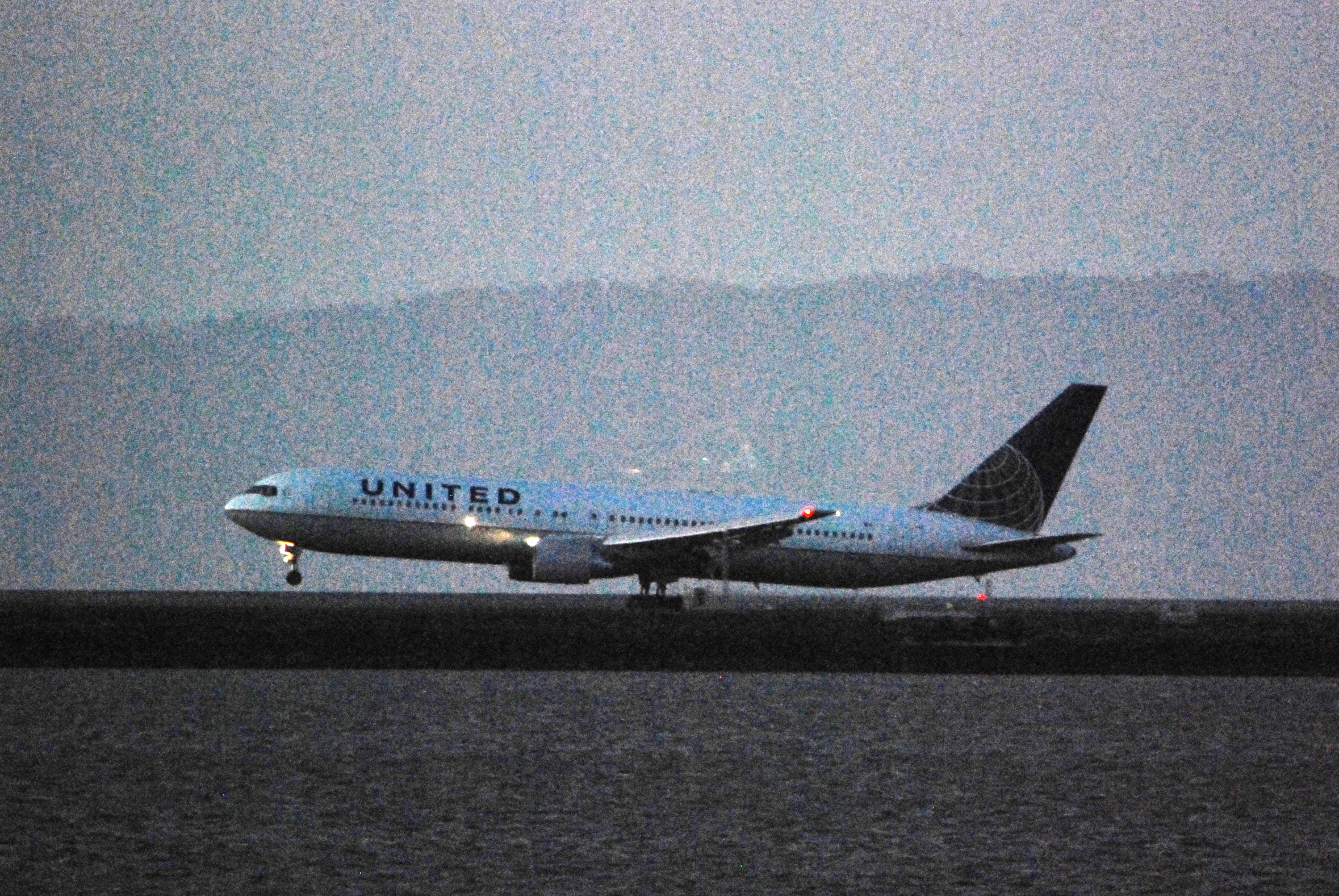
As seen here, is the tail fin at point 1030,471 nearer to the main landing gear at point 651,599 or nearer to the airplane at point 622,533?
the airplane at point 622,533

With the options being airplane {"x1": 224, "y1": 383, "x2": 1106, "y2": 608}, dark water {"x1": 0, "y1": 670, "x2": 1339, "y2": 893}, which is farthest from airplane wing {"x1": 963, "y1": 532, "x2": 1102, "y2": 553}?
dark water {"x1": 0, "y1": 670, "x2": 1339, "y2": 893}

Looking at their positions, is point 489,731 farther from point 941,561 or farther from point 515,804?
point 941,561

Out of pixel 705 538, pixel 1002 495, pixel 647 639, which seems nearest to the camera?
pixel 647 639

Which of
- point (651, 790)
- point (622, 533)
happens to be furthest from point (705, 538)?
point (651, 790)

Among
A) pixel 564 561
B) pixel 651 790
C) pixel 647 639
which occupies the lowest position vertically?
pixel 651 790

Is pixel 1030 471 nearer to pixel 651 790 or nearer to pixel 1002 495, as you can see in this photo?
pixel 1002 495

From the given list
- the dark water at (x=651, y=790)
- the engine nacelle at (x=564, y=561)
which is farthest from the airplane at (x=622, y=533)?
the dark water at (x=651, y=790)
